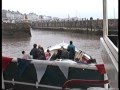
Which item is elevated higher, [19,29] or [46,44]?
[19,29]

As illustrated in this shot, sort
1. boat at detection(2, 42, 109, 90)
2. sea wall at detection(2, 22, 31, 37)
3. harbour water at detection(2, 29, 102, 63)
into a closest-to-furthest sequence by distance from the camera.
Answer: boat at detection(2, 42, 109, 90), harbour water at detection(2, 29, 102, 63), sea wall at detection(2, 22, 31, 37)

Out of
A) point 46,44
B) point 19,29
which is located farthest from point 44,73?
point 19,29

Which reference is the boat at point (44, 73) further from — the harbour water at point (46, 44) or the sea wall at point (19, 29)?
the sea wall at point (19, 29)

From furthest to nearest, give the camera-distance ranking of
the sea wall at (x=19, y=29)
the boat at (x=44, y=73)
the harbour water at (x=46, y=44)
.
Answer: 1. the sea wall at (x=19, y=29)
2. the harbour water at (x=46, y=44)
3. the boat at (x=44, y=73)

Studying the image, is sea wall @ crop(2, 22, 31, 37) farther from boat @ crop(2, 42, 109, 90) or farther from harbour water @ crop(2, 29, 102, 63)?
boat @ crop(2, 42, 109, 90)

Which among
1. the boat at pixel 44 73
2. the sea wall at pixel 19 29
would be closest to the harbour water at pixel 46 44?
the sea wall at pixel 19 29

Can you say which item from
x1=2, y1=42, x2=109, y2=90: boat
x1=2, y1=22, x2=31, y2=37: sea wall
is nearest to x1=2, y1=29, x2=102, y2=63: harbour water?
x1=2, y1=22, x2=31, y2=37: sea wall

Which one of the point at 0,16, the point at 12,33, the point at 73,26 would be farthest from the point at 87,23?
the point at 0,16

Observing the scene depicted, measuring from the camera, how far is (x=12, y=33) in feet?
197

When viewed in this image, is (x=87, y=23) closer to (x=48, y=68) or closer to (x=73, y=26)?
(x=73, y=26)

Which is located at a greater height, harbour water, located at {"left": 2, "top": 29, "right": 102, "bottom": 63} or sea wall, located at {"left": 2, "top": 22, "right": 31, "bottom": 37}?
sea wall, located at {"left": 2, "top": 22, "right": 31, "bottom": 37}

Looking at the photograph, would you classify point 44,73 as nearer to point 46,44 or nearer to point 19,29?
point 46,44

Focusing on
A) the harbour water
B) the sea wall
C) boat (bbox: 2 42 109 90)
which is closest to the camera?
boat (bbox: 2 42 109 90)

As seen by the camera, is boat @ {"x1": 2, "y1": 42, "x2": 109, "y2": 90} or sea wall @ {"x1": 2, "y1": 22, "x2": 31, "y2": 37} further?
sea wall @ {"x1": 2, "y1": 22, "x2": 31, "y2": 37}
